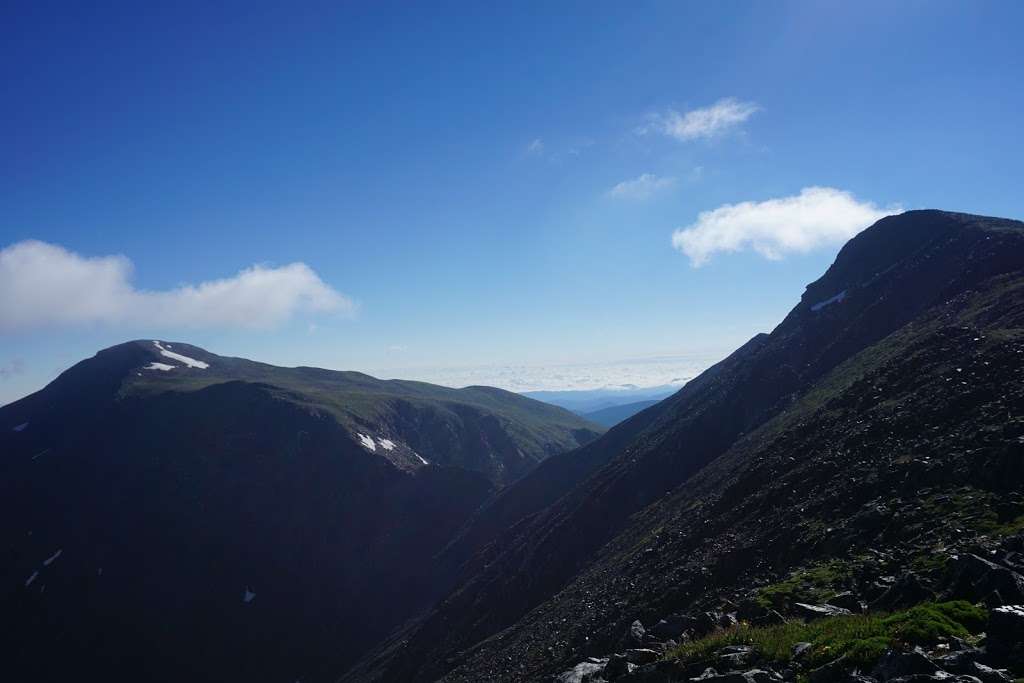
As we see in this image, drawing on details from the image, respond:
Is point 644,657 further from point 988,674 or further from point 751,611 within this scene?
point 988,674

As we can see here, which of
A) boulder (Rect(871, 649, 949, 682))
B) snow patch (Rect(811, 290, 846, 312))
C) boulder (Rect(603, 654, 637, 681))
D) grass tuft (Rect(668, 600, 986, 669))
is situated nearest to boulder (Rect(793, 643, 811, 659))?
grass tuft (Rect(668, 600, 986, 669))

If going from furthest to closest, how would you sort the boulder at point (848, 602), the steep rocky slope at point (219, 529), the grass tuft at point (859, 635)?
the steep rocky slope at point (219, 529) < the boulder at point (848, 602) < the grass tuft at point (859, 635)

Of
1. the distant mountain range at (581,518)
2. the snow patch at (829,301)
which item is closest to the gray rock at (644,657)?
the distant mountain range at (581,518)

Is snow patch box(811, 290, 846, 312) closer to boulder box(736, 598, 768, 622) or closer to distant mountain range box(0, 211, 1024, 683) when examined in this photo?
distant mountain range box(0, 211, 1024, 683)

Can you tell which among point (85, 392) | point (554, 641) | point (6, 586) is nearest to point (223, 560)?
point (6, 586)

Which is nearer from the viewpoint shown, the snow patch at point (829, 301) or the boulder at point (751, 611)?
the boulder at point (751, 611)

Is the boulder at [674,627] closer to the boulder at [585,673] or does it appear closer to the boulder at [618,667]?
the boulder at [585,673]
